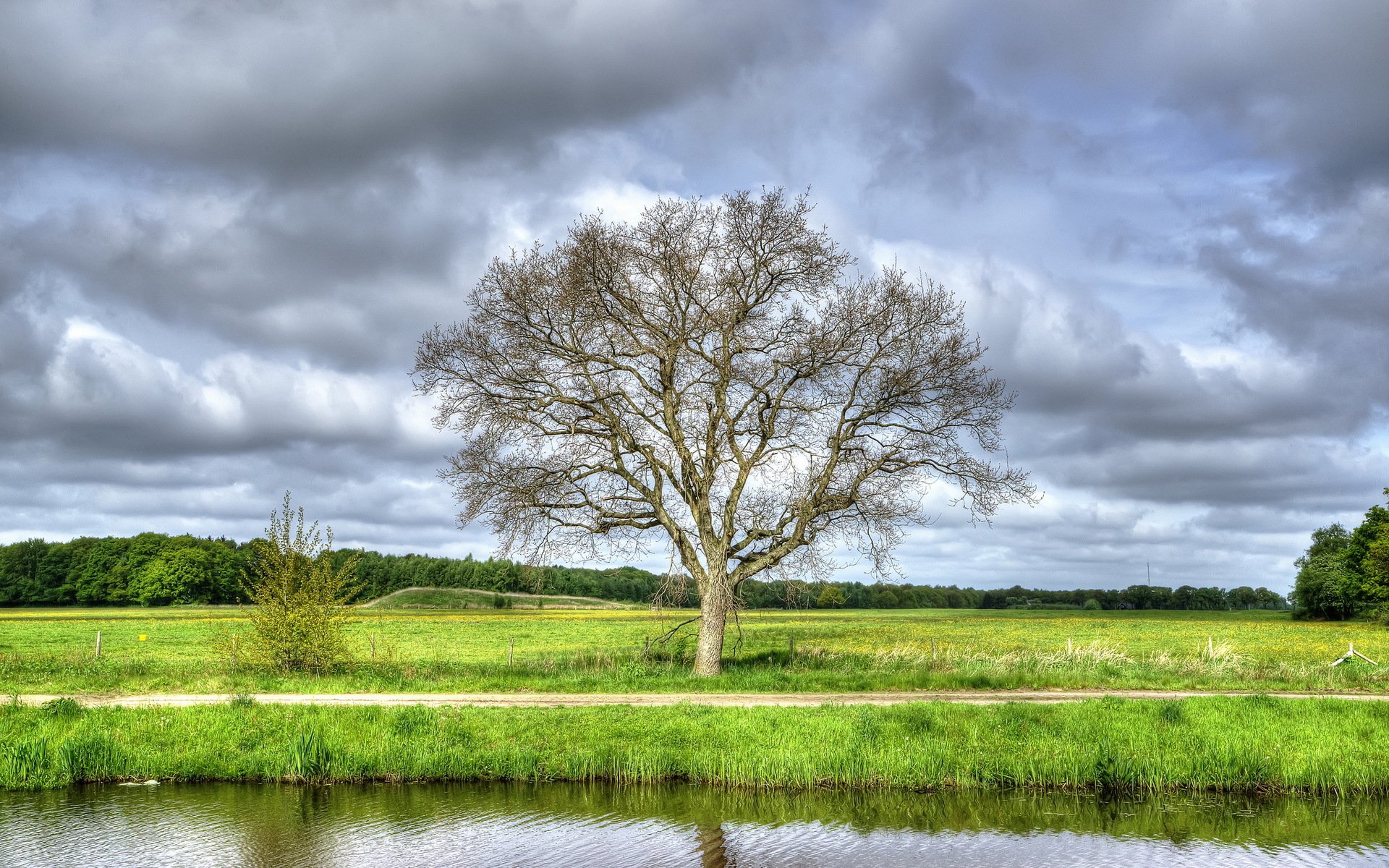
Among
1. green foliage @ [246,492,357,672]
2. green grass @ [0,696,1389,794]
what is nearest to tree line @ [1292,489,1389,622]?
green grass @ [0,696,1389,794]

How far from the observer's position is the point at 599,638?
63.1m

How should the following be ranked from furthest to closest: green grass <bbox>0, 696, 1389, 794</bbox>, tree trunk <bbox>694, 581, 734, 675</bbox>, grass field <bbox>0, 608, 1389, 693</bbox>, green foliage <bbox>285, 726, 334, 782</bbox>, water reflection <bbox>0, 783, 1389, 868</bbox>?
tree trunk <bbox>694, 581, 734, 675</bbox>
grass field <bbox>0, 608, 1389, 693</bbox>
green foliage <bbox>285, 726, 334, 782</bbox>
green grass <bbox>0, 696, 1389, 794</bbox>
water reflection <bbox>0, 783, 1389, 868</bbox>

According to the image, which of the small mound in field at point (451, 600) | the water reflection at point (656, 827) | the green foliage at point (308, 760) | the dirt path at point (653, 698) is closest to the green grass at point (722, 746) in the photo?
the green foliage at point (308, 760)

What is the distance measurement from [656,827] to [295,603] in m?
19.6

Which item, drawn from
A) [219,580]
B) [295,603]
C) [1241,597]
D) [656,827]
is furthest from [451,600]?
[1241,597]

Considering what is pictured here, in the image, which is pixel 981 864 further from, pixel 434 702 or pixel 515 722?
pixel 434 702

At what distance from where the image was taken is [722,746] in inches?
767

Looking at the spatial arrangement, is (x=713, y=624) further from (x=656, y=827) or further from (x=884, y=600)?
(x=884, y=600)

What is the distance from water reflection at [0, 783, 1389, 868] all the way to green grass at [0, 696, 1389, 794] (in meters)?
0.63

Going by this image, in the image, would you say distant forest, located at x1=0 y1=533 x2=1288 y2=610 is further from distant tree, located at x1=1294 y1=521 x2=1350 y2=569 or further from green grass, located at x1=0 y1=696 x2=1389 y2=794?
green grass, located at x1=0 y1=696 x2=1389 y2=794

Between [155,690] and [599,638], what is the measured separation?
3685 centimetres

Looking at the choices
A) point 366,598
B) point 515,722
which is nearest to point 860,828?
point 515,722

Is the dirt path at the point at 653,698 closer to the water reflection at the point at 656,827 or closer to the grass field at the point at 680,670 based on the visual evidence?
the grass field at the point at 680,670

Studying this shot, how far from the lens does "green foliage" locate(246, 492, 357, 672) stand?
30125 millimetres
